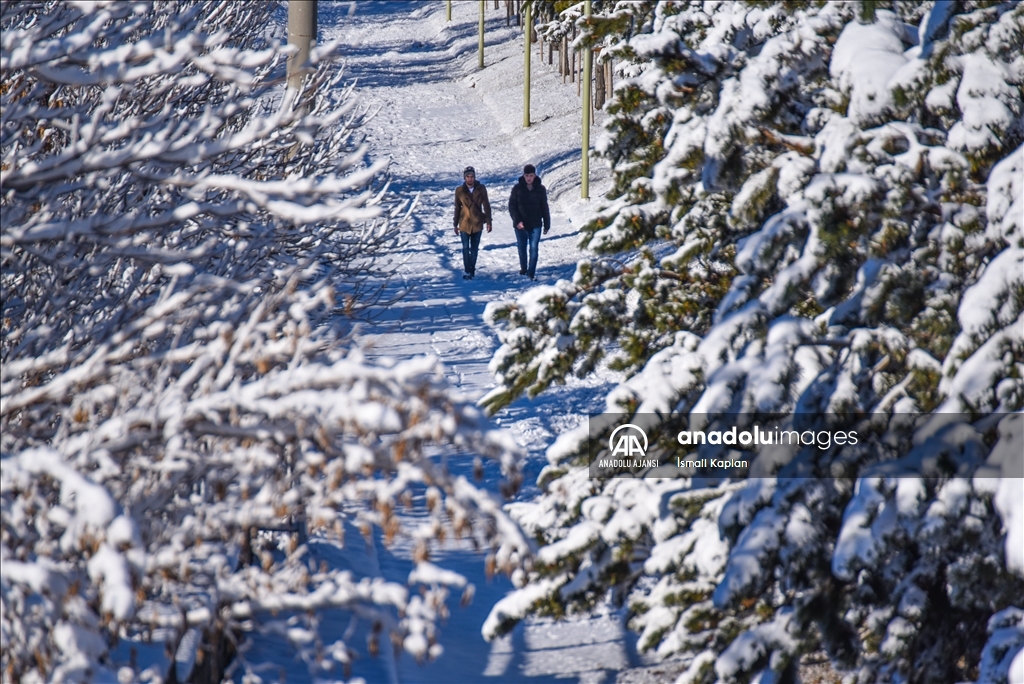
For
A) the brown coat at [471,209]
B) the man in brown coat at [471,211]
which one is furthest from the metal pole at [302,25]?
the brown coat at [471,209]

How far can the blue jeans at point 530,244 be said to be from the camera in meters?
14.9

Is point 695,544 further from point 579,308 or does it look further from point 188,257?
point 188,257

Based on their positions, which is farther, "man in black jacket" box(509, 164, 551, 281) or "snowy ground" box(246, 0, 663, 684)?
A: "man in black jacket" box(509, 164, 551, 281)

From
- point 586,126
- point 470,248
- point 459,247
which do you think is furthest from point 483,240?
point 470,248

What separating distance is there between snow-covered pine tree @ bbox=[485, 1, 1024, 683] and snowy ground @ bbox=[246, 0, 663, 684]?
1.47m

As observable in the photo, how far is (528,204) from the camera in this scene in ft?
47.5

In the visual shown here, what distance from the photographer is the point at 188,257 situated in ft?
12.2

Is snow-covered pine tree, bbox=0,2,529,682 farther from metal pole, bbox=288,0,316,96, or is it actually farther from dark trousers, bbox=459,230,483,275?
dark trousers, bbox=459,230,483,275

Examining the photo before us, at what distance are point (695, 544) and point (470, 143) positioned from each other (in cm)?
2444

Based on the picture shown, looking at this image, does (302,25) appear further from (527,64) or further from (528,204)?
(527,64)

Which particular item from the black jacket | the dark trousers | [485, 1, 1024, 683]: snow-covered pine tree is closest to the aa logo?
[485, 1, 1024, 683]: snow-covered pine tree

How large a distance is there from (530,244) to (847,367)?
35.4 feet

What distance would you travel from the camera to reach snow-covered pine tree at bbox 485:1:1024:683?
4.26 meters

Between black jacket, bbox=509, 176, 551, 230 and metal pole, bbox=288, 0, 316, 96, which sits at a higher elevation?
metal pole, bbox=288, 0, 316, 96
